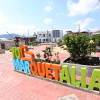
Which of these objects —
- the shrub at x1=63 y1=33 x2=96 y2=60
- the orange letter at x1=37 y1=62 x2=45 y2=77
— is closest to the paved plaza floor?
the orange letter at x1=37 y1=62 x2=45 y2=77

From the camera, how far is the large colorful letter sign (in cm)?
592

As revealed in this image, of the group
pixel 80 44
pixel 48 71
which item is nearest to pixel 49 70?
pixel 48 71

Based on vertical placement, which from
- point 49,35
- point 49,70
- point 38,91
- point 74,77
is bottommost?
point 38,91

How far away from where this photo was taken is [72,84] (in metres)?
6.63

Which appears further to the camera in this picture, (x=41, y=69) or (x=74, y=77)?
(x=41, y=69)

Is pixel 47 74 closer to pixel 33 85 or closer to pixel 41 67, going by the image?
pixel 41 67

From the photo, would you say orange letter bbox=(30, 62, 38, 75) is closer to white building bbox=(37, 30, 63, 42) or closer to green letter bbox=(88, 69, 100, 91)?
green letter bbox=(88, 69, 100, 91)

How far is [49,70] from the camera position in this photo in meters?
7.49

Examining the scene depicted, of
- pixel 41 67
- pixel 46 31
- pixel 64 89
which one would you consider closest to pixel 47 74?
pixel 41 67

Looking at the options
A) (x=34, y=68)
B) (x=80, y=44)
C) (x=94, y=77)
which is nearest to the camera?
(x=94, y=77)

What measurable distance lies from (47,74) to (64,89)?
191 centimetres

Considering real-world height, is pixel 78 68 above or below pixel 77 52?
below

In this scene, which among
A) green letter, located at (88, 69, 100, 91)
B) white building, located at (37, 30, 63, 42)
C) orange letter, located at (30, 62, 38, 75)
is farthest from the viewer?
white building, located at (37, 30, 63, 42)

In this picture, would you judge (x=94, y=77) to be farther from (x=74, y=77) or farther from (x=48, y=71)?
(x=48, y=71)
